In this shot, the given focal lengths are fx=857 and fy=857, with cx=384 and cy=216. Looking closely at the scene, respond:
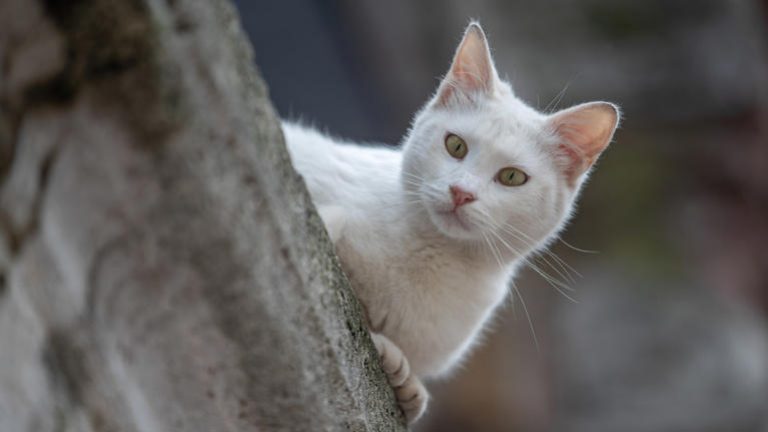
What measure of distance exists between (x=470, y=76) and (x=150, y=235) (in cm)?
114

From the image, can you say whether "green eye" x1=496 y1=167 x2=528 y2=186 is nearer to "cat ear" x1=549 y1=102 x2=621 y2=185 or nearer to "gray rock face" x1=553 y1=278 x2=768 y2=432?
"cat ear" x1=549 y1=102 x2=621 y2=185

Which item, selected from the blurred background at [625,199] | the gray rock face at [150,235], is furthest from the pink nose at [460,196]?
the blurred background at [625,199]

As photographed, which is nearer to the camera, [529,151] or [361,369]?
[361,369]

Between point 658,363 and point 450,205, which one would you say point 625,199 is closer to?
point 658,363

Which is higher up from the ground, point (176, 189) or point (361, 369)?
point (176, 189)

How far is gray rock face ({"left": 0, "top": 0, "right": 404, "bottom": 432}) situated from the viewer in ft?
3.04

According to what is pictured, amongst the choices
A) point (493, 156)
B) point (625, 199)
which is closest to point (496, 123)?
point (493, 156)

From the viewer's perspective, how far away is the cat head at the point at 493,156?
5.87 feet

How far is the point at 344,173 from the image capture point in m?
1.96

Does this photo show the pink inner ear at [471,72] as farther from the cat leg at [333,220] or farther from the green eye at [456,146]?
the cat leg at [333,220]

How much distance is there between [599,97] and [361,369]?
4.55 m

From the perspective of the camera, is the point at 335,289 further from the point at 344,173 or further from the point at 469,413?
the point at 469,413

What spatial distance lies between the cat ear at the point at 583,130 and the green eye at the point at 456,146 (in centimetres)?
22

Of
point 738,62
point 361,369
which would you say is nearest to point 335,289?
point 361,369
